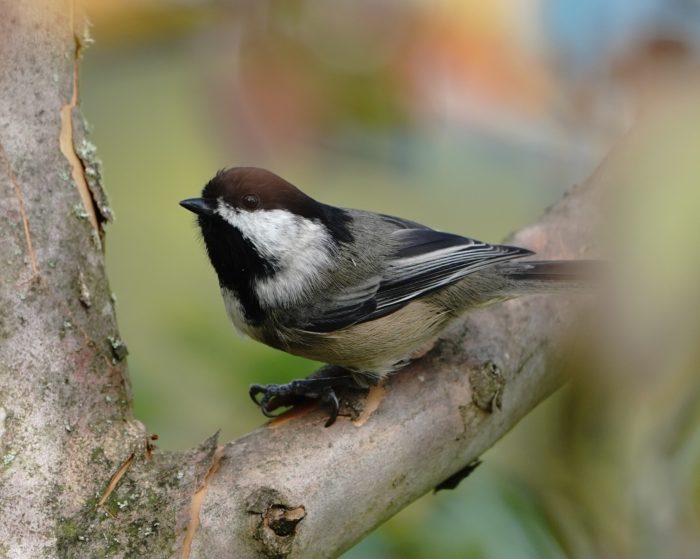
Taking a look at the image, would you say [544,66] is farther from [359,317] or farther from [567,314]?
[359,317]

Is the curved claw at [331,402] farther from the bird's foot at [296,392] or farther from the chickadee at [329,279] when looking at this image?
the chickadee at [329,279]

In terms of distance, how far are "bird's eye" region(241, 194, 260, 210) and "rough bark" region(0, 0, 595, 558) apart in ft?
1.57

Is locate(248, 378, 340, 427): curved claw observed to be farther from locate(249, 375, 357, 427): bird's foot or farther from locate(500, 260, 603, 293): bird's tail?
locate(500, 260, 603, 293): bird's tail

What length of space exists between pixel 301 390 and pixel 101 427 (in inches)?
23.4

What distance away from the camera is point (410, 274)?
96.0 inches

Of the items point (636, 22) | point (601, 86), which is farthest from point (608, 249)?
point (601, 86)

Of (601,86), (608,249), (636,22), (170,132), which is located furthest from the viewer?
(170,132)

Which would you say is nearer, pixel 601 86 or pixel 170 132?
pixel 601 86

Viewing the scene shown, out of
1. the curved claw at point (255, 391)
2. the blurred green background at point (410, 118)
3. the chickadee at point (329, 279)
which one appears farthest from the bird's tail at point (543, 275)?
the curved claw at point (255, 391)

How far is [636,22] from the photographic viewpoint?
1.49m

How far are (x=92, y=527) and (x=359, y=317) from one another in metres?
1.04

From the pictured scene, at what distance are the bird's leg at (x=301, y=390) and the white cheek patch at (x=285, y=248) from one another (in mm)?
263

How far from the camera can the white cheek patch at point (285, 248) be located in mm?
2289

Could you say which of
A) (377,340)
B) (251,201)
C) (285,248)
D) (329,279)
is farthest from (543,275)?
(251,201)
